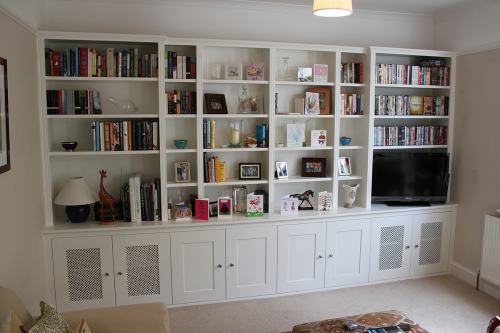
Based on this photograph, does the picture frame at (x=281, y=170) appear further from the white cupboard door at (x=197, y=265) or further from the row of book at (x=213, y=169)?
the white cupboard door at (x=197, y=265)

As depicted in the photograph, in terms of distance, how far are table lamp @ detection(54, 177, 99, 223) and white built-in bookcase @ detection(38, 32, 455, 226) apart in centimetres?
13

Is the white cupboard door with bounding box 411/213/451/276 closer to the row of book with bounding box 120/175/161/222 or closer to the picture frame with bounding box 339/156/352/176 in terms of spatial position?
the picture frame with bounding box 339/156/352/176

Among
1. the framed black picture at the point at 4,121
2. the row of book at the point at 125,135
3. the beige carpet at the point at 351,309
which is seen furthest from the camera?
the row of book at the point at 125,135

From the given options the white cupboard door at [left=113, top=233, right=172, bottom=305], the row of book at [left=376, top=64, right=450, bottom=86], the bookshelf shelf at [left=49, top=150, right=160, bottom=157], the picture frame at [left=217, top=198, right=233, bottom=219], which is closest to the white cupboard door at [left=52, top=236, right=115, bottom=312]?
the white cupboard door at [left=113, top=233, right=172, bottom=305]

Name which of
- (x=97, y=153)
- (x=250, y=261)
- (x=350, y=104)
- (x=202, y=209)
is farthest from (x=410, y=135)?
(x=97, y=153)

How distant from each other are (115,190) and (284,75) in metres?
1.95

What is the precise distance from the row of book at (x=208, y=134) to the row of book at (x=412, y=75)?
1715 mm

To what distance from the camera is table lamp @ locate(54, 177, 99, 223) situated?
Result: 323cm

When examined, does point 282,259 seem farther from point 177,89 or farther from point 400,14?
point 400,14

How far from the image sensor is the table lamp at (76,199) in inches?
127

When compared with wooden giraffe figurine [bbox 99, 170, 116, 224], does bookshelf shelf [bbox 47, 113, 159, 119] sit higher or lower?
higher

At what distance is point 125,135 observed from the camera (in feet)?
11.2

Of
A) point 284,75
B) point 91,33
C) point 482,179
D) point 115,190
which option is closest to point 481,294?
point 482,179

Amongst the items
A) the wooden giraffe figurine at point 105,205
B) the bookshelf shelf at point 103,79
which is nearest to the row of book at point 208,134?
the bookshelf shelf at point 103,79
